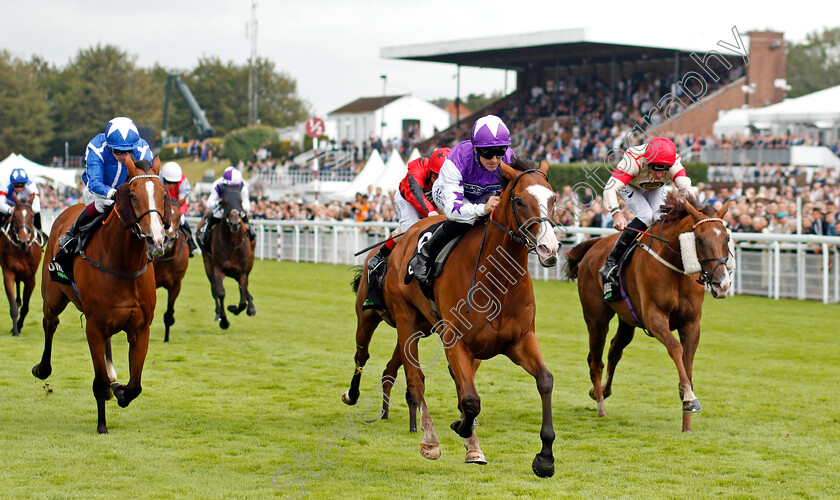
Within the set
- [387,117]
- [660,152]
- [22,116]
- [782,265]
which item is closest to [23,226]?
[660,152]

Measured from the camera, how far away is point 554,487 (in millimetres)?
4918

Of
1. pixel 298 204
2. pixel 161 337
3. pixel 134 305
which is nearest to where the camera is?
pixel 134 305

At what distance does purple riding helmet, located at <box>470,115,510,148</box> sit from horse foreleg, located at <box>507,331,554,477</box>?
1.08 meters

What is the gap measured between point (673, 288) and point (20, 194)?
7.58 meters

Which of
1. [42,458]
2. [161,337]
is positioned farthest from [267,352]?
[42,458]

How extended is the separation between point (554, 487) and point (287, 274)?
15.0 meters

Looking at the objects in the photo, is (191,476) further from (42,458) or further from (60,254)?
(60,254)

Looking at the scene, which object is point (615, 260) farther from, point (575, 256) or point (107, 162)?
A: point (107, 162)

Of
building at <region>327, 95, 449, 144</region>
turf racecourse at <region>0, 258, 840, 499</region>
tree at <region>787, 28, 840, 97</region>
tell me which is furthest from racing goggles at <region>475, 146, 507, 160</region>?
tree at <region>787, 28, 840, 97</region>

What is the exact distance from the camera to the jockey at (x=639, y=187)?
23.0 feet

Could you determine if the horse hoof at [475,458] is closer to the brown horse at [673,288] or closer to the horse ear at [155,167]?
the brown horse at [673,288]

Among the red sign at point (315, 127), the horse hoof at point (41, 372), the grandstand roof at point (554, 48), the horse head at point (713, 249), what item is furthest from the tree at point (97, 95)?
the horse head at point (713, 249)

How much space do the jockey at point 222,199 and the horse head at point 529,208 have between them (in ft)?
22.5

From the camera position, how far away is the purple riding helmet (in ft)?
17.1
